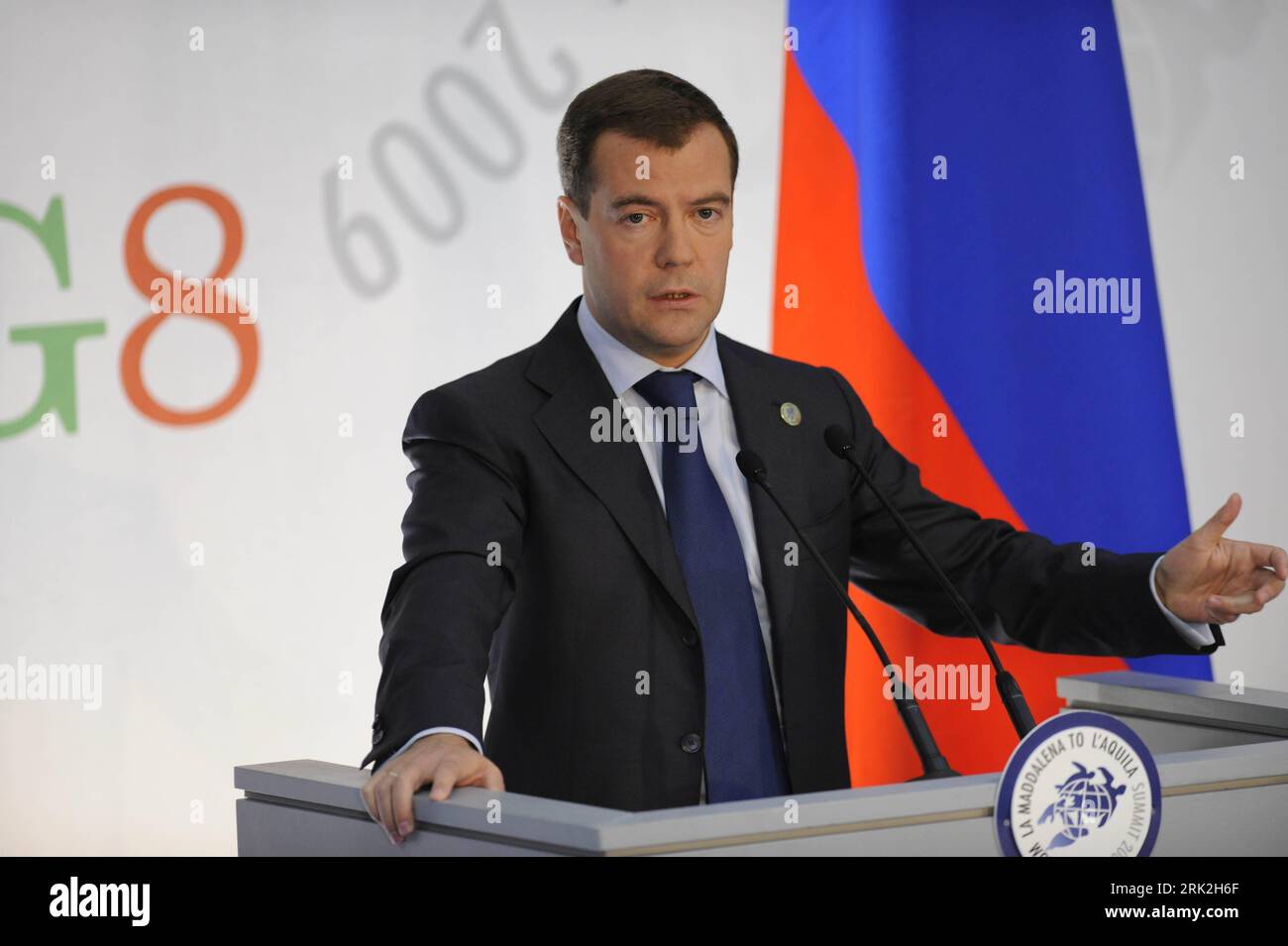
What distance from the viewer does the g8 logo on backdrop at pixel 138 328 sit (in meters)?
3.63

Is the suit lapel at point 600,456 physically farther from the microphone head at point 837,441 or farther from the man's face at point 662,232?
the microphone head at point 837,441

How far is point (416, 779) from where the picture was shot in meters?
1.27

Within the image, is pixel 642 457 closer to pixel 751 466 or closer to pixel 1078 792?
pixel 751 466

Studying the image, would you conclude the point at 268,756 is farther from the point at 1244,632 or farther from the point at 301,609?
the point at 1244,632

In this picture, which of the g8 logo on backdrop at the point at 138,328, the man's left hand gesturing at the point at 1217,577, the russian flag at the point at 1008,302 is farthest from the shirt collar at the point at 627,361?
the g8 logo on backdrop at the point at 138,328

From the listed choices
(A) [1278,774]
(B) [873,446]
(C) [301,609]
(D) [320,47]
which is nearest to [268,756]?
(C) [301,609]

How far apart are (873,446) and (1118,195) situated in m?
1.40

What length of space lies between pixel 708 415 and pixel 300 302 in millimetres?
2048

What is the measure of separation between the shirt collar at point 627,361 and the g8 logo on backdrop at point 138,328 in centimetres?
195

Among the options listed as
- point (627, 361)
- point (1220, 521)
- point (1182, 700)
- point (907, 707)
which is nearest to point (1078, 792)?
point (907, 707)

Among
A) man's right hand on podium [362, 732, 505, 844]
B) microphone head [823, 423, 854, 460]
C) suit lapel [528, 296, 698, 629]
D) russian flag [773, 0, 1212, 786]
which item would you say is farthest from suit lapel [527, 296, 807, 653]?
russian flag [773, 0, 1212, 786]

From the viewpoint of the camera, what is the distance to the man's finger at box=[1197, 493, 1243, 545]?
1.55 metres

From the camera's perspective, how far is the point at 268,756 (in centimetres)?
365

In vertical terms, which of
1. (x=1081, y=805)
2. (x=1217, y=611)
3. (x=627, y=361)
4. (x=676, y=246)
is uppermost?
(x=676, y=246)
